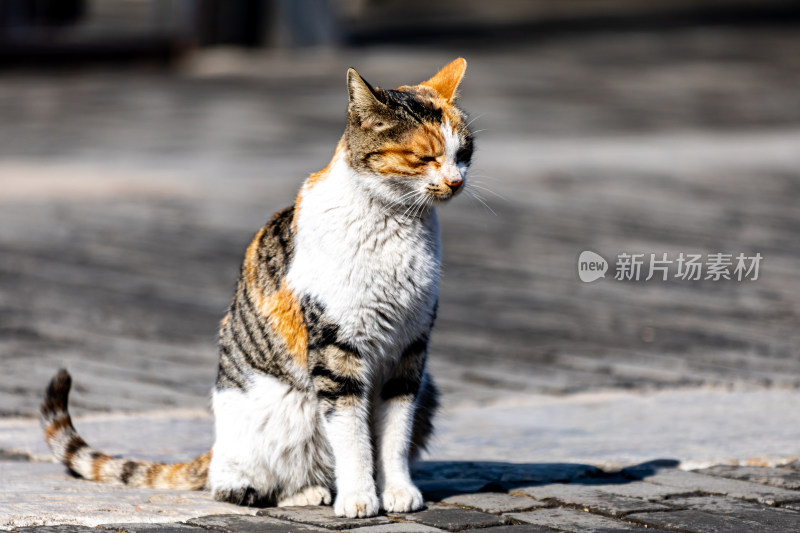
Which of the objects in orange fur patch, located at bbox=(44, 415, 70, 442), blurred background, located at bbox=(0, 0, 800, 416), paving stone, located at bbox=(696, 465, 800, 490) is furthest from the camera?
blurred background, located at bbox=(0, 0, 800, 416)

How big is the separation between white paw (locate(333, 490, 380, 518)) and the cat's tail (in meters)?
0.56

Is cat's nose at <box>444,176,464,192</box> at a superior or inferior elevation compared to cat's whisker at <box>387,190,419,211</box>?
superior

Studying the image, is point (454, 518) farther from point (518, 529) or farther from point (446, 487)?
point (446, 487)

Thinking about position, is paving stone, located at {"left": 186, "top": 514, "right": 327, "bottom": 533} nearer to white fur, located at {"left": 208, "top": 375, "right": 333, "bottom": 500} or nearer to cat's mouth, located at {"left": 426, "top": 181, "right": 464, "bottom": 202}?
white fur, located at {"left": 208, "top": 375, "right": 333, "bottom": 500}

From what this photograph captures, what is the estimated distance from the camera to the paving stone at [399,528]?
319cm

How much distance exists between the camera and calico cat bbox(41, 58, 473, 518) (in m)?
3.33

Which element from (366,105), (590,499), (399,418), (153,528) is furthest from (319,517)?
(366,105)

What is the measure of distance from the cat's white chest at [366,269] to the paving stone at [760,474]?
45.5 inches

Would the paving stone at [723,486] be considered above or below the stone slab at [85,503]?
above

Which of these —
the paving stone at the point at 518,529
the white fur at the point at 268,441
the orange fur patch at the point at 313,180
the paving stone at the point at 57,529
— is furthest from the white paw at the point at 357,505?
the orange fur patch at the point at 313,180

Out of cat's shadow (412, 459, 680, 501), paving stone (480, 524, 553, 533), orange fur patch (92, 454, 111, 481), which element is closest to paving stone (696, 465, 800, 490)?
cat's shadow (412, 459, 680, 501)

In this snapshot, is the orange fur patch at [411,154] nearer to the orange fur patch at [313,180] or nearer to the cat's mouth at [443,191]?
the cat's mouth at [443,191]

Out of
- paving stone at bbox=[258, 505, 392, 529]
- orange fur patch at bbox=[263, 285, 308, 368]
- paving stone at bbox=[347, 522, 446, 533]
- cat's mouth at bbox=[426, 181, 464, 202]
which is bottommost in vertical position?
paving stone at bbox=[258, 505, 392, 529]

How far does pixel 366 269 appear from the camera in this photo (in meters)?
3.33
